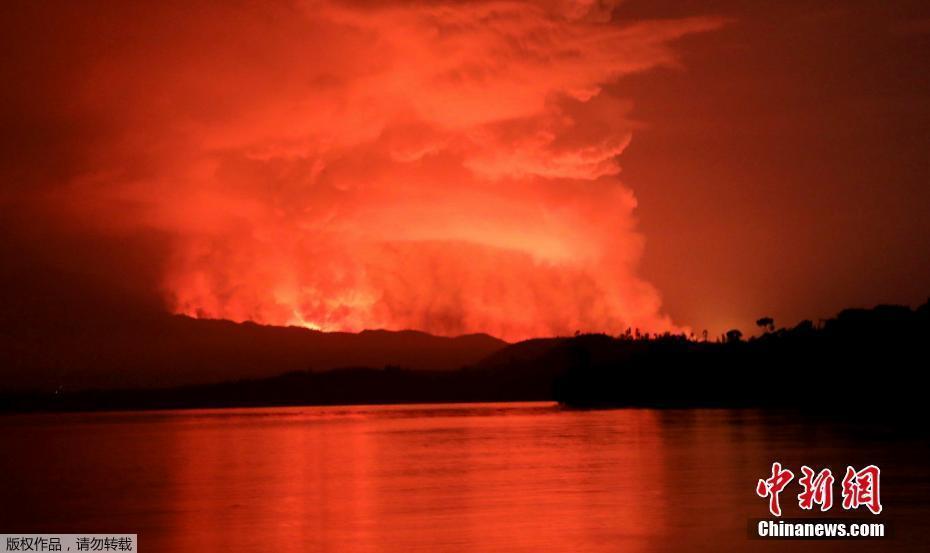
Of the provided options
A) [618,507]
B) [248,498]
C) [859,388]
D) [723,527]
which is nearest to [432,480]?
[248,498]

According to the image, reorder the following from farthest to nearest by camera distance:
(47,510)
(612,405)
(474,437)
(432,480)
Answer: (612,405) → (474,437) → (432,480) → (47,510)

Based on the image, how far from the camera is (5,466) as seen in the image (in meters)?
64.1

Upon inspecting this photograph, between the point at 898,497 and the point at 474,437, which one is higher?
the point at 474,437

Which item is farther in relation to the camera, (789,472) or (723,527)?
(789,472)

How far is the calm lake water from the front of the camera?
29281 millimetres

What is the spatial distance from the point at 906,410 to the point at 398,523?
8392 cm

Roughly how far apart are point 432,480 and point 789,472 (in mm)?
14163

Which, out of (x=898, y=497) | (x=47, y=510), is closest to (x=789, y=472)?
(x=898, y=497)

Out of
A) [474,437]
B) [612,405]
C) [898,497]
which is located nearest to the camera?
[898,497]

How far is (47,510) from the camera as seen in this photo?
3903 cm

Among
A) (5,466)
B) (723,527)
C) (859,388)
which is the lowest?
A: (723,527)

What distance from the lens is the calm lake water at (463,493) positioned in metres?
29.3

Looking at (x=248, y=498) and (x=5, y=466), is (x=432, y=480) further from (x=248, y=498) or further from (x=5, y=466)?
(x=5, y=466)

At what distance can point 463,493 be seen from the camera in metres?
40.3
